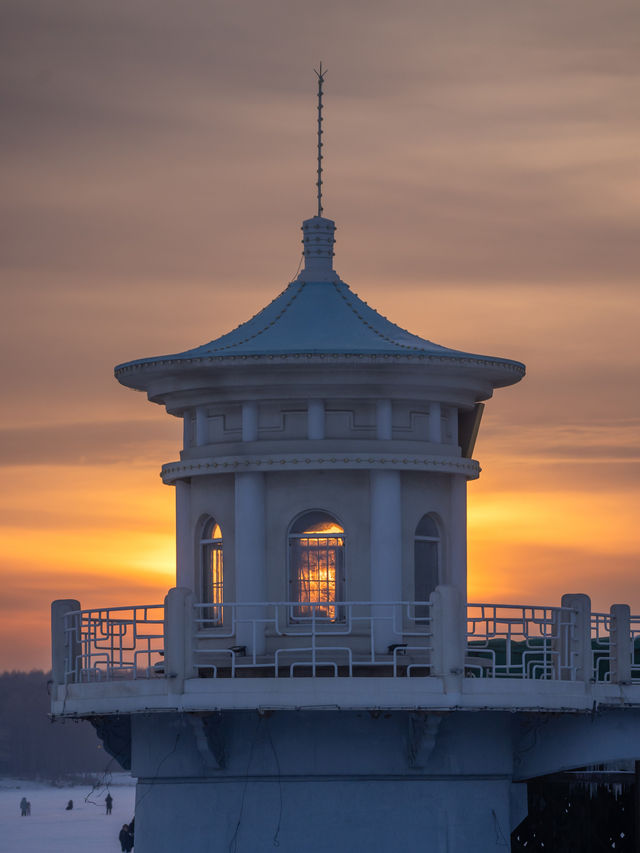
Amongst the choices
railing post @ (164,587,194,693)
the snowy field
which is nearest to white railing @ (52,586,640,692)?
railing post @ (164,587,194,693)

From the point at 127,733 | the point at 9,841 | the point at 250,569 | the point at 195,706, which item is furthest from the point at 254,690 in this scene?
the point at 9,841

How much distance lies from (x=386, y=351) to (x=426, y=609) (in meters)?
4.14

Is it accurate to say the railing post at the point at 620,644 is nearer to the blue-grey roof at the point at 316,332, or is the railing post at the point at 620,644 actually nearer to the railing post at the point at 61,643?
the blue-grey roof at the point at 316,332

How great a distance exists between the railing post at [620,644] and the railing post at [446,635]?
13.0 feet

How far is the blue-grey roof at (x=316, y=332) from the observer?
30609mm

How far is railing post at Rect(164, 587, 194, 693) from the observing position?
2838 centimetres

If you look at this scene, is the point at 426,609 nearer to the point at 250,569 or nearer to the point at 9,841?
the point at 250,569

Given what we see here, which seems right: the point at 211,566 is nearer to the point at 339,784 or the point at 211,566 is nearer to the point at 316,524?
the point at 316,524

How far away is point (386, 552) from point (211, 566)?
307 centimetres

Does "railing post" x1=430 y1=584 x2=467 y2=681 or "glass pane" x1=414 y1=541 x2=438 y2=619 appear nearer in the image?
"railing post" x1=430 y1=584 x2=467 y2=681

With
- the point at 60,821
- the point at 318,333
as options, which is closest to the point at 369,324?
the point at 318,333

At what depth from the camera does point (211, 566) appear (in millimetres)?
31719

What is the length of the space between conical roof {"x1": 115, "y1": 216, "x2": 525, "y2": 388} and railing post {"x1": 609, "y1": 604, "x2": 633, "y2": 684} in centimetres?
409

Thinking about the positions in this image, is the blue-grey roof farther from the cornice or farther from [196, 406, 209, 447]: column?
the cornice
